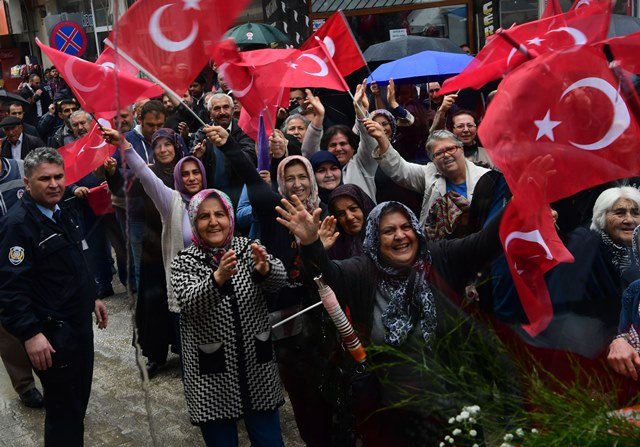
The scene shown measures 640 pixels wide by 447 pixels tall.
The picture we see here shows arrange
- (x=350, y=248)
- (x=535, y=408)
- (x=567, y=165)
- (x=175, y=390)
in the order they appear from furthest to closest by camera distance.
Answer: (x=175, y=390) < (x=350, y=248) < (x=567, y=165) < (x=535, y=408)

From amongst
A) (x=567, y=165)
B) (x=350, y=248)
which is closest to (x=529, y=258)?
(x=567, y=165)

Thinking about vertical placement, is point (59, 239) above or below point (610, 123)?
below

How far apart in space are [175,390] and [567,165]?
3617 mm

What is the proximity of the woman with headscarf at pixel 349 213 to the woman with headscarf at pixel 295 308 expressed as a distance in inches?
9.5

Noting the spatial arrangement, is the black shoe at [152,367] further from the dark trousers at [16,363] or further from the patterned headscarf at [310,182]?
the patterned headscarf at [310,182]

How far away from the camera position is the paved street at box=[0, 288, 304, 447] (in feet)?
18.3

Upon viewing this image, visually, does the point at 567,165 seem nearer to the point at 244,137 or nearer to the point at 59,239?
the point at 59,239

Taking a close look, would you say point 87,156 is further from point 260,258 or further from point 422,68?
point 422,68

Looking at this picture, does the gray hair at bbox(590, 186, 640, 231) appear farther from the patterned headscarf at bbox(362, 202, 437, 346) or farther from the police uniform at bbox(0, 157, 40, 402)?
the police uniform at bbox(0, 157, 40, 402)

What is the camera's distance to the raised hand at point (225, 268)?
156 inches

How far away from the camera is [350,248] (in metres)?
4.61

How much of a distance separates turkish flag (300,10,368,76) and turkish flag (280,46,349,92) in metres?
0.24

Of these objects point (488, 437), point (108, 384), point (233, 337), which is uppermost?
point (488, 437)

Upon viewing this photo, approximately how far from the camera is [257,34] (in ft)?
20.1
